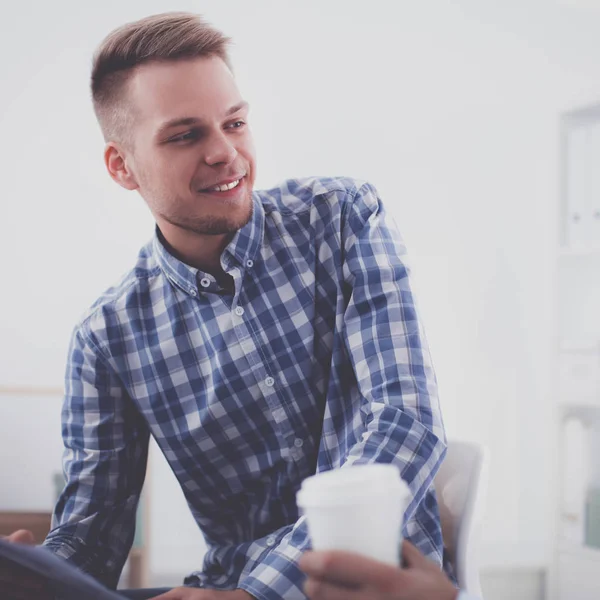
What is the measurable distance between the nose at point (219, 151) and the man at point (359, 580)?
77 cm

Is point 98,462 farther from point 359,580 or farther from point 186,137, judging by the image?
point 359,580

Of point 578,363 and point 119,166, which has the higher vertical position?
point 119,166

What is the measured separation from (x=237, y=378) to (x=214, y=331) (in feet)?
0.29

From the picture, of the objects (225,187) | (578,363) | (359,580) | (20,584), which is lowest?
(578,363)

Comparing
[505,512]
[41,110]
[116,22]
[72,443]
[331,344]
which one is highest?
[116,22]

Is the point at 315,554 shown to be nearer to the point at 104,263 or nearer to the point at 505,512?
the point at 104,263

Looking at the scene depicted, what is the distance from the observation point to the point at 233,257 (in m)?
1.20

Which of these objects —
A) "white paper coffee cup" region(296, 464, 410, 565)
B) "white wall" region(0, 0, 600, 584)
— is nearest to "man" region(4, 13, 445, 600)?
"white paper coffee cup" region(296, 464, 410, 565)

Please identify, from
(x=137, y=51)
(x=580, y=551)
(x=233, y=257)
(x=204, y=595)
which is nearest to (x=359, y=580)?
(x=204, y=595)

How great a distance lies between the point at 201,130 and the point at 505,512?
2.28 meters

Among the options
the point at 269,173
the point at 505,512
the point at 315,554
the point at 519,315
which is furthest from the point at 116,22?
the point at 315,554

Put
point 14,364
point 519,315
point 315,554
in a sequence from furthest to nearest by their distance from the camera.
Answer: point 519,315 < point 14,364 < point 315,554

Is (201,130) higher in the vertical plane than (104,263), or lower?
higher

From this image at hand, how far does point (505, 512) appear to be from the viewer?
9.55ft
